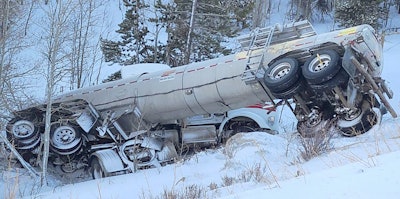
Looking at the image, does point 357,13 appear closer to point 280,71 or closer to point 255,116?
point 255,116

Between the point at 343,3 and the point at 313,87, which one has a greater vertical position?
the point at 343,3

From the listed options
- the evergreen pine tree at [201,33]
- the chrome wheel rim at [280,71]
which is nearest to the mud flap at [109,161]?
the chrome wheel rim at [280,71]

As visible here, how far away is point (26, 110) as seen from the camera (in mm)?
11594

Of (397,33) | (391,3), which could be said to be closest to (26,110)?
(397,33)

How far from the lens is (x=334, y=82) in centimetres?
826

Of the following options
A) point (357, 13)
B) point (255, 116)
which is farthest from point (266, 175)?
point (357, 13)

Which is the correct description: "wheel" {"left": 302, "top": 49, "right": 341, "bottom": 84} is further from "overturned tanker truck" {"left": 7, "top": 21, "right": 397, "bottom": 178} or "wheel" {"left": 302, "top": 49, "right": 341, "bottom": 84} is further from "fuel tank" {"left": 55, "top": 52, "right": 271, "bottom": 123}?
"fuel tank" {"left": 55, "top": 52, "right": 271, "bottom": 123}

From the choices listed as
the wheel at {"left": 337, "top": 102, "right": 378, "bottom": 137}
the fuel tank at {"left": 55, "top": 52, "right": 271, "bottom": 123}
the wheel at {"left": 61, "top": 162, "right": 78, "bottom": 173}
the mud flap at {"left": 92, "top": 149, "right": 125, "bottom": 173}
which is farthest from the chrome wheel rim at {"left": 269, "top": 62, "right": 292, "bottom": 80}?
the wheel at {"left": 61, "top": 162, "right": 78, "bottom": 173}

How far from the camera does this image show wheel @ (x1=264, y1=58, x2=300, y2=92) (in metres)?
8.48

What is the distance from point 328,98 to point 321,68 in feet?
3.28

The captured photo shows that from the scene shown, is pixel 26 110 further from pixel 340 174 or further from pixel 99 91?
pixel 340 174

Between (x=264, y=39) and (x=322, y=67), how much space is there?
1627mm

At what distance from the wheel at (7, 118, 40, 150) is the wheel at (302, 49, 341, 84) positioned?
7.01m

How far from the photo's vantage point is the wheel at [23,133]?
36.8ft
